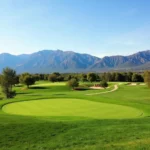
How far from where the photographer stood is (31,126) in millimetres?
15875

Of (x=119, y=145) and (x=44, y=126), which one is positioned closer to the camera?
(x=119, y=145)

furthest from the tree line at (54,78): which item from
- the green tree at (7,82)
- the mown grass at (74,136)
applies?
the mown grass at (74,136)

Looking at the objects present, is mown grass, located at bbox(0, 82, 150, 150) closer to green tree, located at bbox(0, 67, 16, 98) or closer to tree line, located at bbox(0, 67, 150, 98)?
green tree, located at bbox(0, 67, 16, 98)

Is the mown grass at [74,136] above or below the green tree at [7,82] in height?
below

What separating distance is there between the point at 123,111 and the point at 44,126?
12.6 m

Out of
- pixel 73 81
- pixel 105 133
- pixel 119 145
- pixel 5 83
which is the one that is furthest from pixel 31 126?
pixel 73 81

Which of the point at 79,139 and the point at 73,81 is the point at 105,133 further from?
the point at 73,81

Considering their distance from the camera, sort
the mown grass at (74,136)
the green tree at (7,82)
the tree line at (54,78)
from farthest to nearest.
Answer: the tree line at (54,78) → the green tree at (7,82) → the mown grass at (74,136)

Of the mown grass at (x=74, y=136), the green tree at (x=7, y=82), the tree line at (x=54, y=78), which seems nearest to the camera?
the mown grass at (x=74, y=136)

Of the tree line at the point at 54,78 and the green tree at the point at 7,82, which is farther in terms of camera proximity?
the tree line at the point at 54,78

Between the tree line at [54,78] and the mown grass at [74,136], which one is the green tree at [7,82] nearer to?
the tree line at [54,78]

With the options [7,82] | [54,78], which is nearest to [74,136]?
[7,82]

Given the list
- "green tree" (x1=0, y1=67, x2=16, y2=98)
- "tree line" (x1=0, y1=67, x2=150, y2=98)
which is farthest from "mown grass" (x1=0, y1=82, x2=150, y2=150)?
"tree line" (x1=0, y1=67, x2=150, y2=98)

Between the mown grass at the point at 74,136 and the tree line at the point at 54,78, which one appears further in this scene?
the tree line at the point at 54,78
